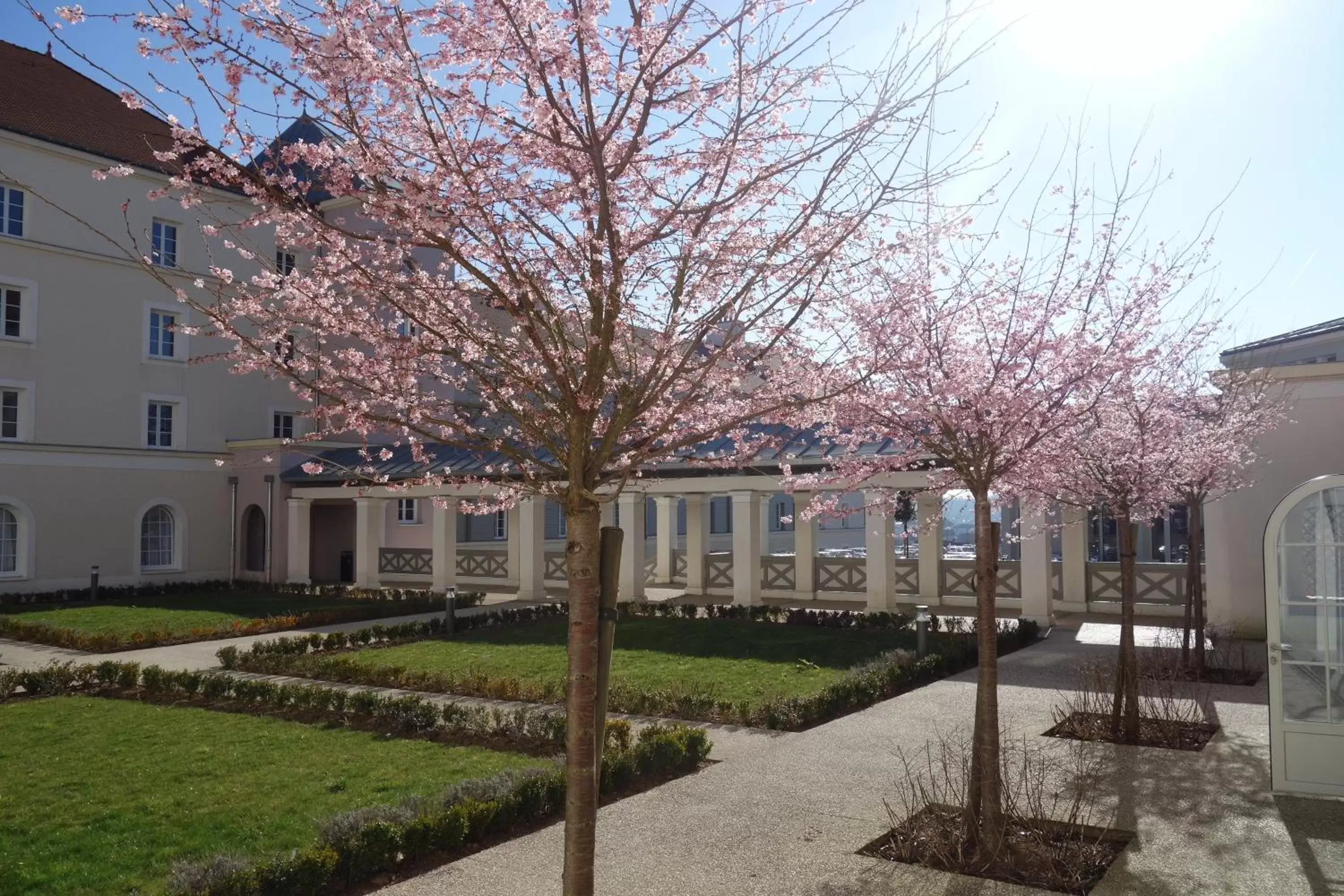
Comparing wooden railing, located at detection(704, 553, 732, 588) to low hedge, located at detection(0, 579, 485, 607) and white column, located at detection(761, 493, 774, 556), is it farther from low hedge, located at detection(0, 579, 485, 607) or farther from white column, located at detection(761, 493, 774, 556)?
white column, located at detection(761, 493, 774, 556)

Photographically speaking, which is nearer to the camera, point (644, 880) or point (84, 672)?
point (644, 880)

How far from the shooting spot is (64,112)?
29266mm

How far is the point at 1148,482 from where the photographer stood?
1060 centimetres

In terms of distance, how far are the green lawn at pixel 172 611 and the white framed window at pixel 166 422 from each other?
497 cm

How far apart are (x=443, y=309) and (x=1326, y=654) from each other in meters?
7.34

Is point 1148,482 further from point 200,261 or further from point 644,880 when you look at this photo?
point 200,261

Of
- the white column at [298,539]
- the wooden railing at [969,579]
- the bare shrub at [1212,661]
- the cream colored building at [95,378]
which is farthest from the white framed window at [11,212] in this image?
the bare shrub at [1212,661]

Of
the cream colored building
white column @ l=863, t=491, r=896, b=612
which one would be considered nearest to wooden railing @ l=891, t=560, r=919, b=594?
white column @ l=863, t=491, r=896, b=612

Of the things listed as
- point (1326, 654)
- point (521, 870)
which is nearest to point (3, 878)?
point (521, 870)

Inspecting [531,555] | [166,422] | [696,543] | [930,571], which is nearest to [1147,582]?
[930,571]

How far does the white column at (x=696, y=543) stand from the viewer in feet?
84.0

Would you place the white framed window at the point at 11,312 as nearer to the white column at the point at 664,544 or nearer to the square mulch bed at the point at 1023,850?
the white column at the point at 664,544

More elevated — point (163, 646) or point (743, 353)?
point (743, 353)

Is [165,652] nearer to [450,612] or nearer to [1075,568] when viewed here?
[450,612]
